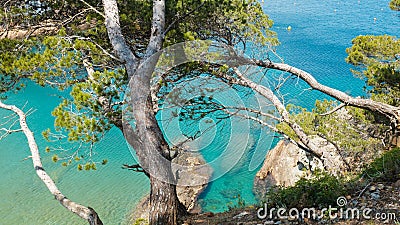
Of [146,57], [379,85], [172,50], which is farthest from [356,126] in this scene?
[146,57]

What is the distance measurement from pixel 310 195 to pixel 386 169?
38.2 inches

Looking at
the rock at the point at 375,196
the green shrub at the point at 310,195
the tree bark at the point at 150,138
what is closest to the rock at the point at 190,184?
the tree bark at the point at 150,138

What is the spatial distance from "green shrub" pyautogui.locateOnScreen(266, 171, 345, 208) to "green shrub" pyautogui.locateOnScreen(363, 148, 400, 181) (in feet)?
1.43

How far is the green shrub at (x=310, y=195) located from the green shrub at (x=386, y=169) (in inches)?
17.1

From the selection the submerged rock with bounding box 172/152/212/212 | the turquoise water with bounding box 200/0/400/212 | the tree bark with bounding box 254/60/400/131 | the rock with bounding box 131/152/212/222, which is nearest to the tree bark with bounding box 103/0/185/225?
the tree bark with bounding box 254/60/400/131

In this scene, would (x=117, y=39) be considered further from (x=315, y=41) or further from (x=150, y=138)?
(x=315, y=41)

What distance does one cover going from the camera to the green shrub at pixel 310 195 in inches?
126

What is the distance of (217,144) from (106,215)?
4293 mm

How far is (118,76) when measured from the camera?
408 centimetres

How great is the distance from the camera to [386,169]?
3568mm

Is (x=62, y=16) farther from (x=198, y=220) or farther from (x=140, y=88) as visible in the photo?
(x=198, y=220)

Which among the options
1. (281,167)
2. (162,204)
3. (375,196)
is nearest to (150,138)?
(162,204)

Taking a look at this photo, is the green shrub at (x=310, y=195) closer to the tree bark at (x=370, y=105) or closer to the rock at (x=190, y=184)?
the tree bark at (x=370, y=105)

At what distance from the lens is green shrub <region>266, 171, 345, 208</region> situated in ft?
10.5
